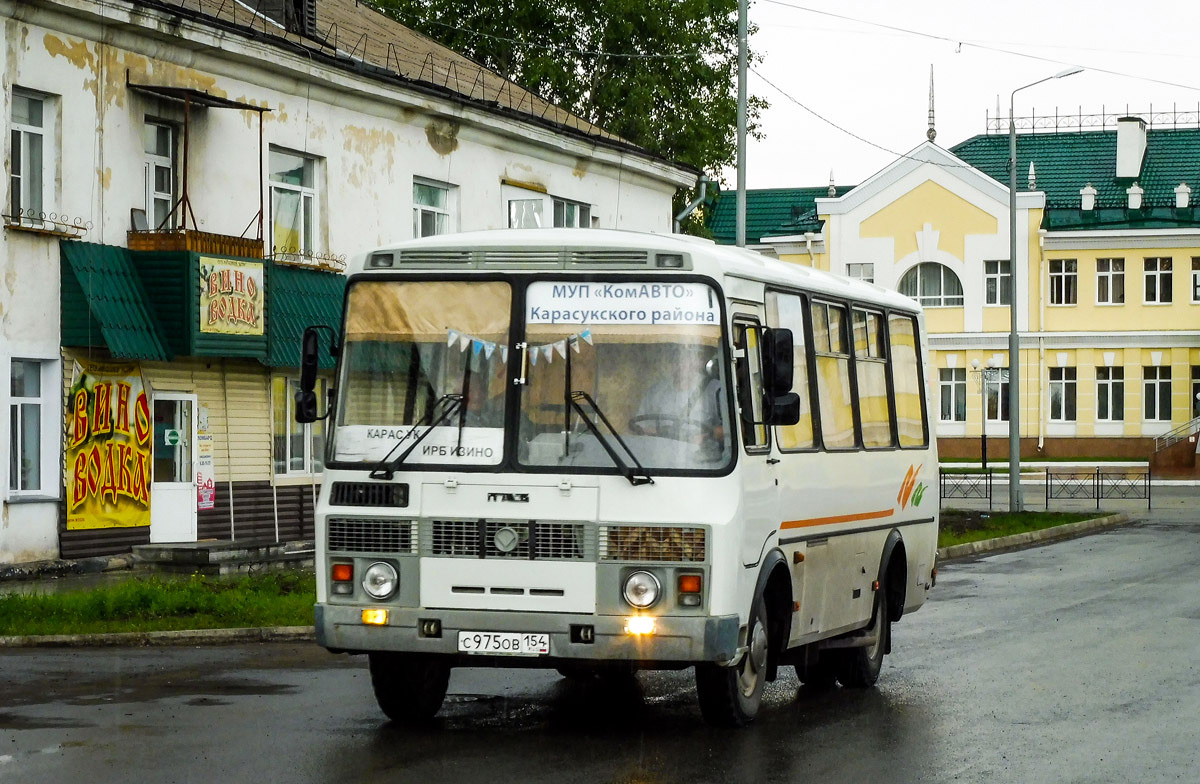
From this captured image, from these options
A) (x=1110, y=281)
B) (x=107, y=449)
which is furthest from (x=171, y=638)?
(x=1110, y=281)

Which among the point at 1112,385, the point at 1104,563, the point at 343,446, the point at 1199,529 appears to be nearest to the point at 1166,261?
the point at 1112,385

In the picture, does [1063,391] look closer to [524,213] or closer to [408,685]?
[524,213]

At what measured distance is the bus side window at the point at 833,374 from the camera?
11.7 meters

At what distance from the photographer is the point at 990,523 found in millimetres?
→ 32625

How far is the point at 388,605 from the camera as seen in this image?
9.71 meters

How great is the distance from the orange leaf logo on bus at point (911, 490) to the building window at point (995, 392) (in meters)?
52.7

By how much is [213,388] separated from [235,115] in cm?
383

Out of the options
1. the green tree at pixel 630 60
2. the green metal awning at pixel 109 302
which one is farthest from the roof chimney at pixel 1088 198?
the green metal awning at pixel 109 302

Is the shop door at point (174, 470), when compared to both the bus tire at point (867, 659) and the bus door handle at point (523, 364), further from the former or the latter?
the bus door handle at point (523, 364)

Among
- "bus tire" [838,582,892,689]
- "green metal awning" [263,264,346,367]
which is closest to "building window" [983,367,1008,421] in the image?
"green metal awning" [263,264,346,367]

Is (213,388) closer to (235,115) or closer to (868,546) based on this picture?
(235,115)

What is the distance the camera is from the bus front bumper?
945 centimetres

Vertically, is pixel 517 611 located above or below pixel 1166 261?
below

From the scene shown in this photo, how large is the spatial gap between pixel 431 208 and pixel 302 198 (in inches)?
145
